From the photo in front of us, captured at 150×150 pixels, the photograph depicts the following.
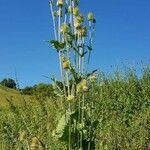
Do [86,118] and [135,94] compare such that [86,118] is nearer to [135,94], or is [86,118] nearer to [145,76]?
[135,94]

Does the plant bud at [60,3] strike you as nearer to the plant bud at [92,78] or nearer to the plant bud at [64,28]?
the plant bud at [64,28]

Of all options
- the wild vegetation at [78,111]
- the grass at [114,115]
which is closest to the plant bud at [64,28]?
the wild vegetation at [78,111]

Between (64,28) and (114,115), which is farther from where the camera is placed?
(114,115)

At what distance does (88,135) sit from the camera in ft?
17.3

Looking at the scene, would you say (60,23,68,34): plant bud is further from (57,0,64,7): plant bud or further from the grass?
the grass

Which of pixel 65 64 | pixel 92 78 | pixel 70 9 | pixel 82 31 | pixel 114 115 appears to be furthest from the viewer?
pixel 114 115

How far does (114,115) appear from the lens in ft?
45.1

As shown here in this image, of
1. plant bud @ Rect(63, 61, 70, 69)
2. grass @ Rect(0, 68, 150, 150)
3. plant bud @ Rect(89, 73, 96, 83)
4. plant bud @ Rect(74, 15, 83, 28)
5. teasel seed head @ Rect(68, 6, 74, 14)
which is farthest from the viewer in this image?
grass @ Rect(0, 68, 150, 150)

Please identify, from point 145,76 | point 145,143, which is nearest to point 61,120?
point 145,143

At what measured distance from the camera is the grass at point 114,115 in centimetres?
1027

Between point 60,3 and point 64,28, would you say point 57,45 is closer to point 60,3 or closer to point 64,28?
A: point 64,28

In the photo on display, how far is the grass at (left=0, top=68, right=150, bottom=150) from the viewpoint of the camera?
10.3m

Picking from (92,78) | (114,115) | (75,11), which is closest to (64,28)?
(75,11)

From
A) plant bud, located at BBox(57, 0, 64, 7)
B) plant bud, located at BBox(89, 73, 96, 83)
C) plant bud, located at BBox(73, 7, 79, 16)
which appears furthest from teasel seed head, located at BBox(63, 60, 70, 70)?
plant bud, located at BBox(57, 0, 64, 7)
